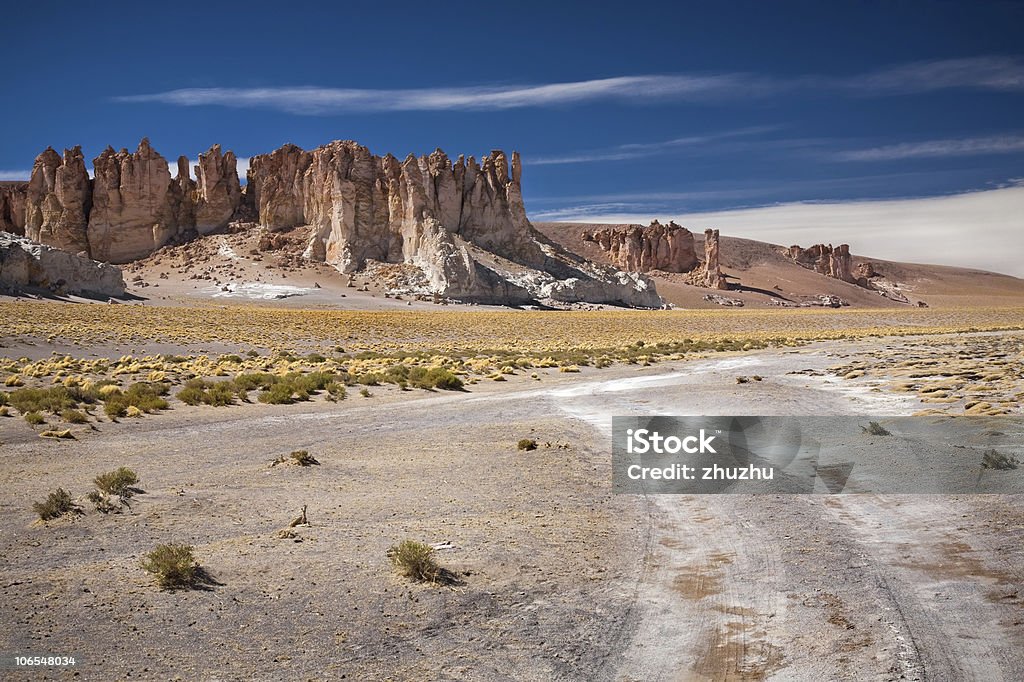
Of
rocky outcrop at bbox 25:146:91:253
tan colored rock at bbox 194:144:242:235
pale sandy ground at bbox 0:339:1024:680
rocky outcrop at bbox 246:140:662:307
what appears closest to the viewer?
pale sandy ground at bbox 0:339:1024:680

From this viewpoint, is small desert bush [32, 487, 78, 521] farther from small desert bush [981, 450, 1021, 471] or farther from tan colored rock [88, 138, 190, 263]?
tan colored rock [88, 138, 190, 263]

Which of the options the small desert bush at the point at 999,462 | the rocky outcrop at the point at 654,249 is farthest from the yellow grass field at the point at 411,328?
the rocky outcrop at the point at 654,249

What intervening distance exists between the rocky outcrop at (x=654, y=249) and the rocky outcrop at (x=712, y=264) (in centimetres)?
923

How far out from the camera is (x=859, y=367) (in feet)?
83.5

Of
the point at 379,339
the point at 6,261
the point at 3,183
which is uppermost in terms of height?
the point at 3,183

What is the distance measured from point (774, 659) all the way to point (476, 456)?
25.5ft

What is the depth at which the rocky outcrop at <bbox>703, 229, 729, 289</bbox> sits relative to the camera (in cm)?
15838

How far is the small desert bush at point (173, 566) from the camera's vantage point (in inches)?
270

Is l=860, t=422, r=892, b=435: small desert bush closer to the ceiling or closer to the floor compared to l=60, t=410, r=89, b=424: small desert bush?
closer to the ceiling

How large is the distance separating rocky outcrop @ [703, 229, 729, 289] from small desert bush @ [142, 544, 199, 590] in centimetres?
15683

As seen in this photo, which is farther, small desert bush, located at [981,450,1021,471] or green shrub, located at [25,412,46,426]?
green shrub, located at [25,412,46,426]

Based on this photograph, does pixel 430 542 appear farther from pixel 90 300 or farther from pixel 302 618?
pixel 90 300

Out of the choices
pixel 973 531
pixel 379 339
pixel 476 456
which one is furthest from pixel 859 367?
pixel 379 339

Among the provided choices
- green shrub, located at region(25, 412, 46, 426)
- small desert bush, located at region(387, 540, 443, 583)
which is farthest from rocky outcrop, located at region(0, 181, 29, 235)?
small desert bush, located at region(387, 540, 443, 583)
